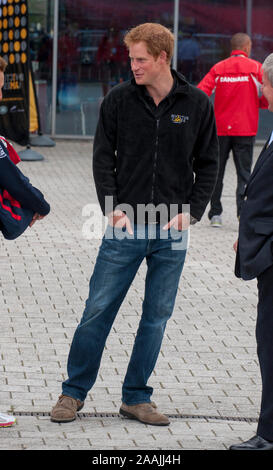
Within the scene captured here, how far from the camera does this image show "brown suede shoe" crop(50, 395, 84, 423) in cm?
468

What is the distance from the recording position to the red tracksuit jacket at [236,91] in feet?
33.4

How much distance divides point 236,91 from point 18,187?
6214 millimetres

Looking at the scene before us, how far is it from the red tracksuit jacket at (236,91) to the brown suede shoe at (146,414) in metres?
5.83

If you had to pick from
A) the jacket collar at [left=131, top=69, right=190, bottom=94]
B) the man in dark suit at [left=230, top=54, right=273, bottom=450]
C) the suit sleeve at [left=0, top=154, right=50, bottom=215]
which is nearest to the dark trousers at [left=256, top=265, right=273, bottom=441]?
the man in dark suit at [left=230, top=54, right=273, bottom=450]

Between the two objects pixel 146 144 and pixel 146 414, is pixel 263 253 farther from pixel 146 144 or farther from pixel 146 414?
pixel 146 414

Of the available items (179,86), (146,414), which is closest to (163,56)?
(179,86)

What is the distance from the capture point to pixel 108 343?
6141 mm

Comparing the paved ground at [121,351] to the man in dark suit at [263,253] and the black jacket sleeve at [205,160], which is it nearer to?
the man in dark suit at [263,253]

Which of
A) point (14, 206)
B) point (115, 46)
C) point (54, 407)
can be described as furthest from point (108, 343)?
point (115, 46)

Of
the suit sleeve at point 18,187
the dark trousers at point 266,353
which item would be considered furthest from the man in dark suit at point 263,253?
the suit sleeve at point 18,187

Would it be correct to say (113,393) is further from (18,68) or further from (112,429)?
(18,68)

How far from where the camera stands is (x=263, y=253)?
168 inches

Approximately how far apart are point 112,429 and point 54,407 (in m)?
0.32

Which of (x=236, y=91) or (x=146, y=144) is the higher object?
(x=146, y=144)
